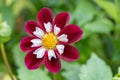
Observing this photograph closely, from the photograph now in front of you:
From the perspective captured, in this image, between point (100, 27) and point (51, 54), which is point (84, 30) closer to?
point (100, 27)

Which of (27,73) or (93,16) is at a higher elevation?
(93,16)

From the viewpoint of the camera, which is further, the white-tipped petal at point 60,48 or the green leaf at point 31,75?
the green leaf at point 31,75

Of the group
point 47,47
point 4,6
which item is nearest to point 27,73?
point 47,47

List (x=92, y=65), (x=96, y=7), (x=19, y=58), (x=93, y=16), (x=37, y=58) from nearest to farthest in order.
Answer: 1. (x=37, y=58)
2. (x=92, y=65)
3. (x=19, y=58)
4. (x=93, y=16)
5. (x=96, y=7)

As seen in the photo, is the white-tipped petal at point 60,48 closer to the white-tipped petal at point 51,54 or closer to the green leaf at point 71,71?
the white-tipped petal at point 51,54

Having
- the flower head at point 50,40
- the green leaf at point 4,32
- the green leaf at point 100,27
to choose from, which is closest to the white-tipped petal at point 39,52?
the flower head at point 50,40

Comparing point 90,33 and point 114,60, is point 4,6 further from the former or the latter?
point 114,60

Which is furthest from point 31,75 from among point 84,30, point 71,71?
point 84,30

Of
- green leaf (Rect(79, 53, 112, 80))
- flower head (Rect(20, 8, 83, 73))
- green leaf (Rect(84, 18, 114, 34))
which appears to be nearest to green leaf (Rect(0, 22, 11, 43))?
flower head (Rect(20, 8, 83, 73))
